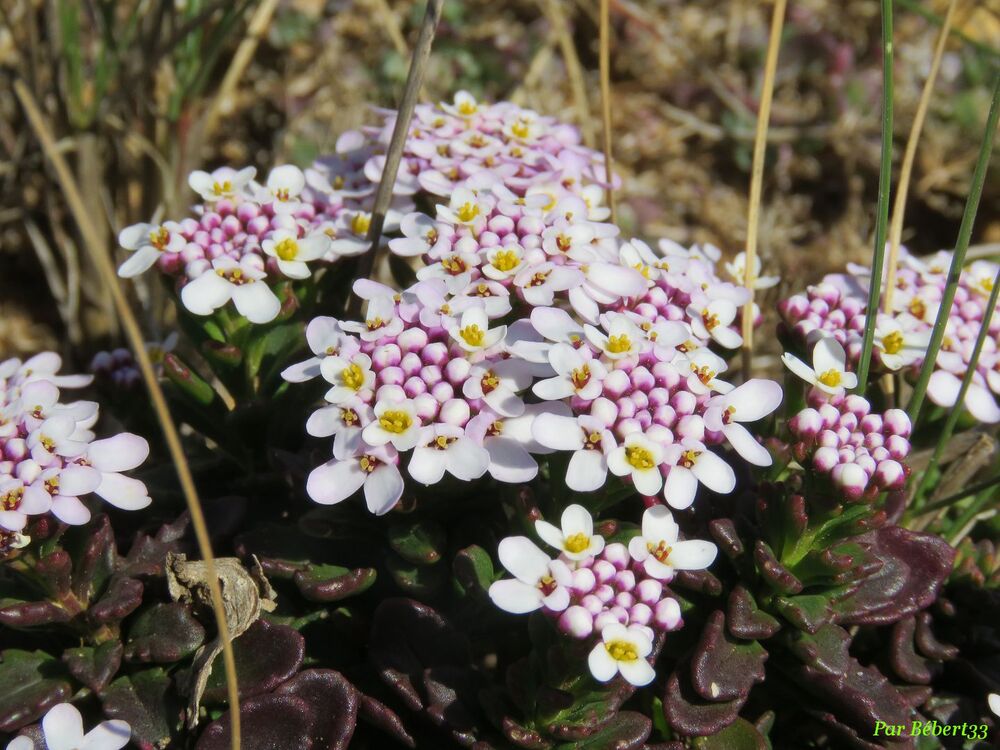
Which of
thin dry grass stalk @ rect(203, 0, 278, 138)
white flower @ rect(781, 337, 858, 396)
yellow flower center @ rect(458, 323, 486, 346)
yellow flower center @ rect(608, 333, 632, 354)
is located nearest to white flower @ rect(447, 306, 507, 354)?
yellow flower center @ rect(458, 323, 486, 346)

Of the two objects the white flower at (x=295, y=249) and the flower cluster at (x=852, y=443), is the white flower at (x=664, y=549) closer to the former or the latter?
the flower cluster at (x=852, y=443)

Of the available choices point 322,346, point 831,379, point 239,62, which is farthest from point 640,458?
point 239,62

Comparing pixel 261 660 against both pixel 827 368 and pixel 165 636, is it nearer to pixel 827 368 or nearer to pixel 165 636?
pixel 165 636

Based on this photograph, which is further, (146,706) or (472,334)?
(146,706)

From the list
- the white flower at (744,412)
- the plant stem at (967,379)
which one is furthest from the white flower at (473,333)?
the plant stem at (967,379)

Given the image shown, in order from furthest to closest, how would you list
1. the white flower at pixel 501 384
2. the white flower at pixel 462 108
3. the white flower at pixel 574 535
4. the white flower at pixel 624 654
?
the white flower at pixel 462 108 → the white flower at pixel 501 384 → the white flower at pixel 574 535 → the white flower at pixel 624 654

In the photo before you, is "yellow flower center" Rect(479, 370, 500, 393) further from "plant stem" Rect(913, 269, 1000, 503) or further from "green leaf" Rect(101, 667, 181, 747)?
"plant stem" Rect(913, 269, 1000, 503)

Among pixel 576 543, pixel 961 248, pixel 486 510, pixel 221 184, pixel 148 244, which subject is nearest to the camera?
pixel 576 543
